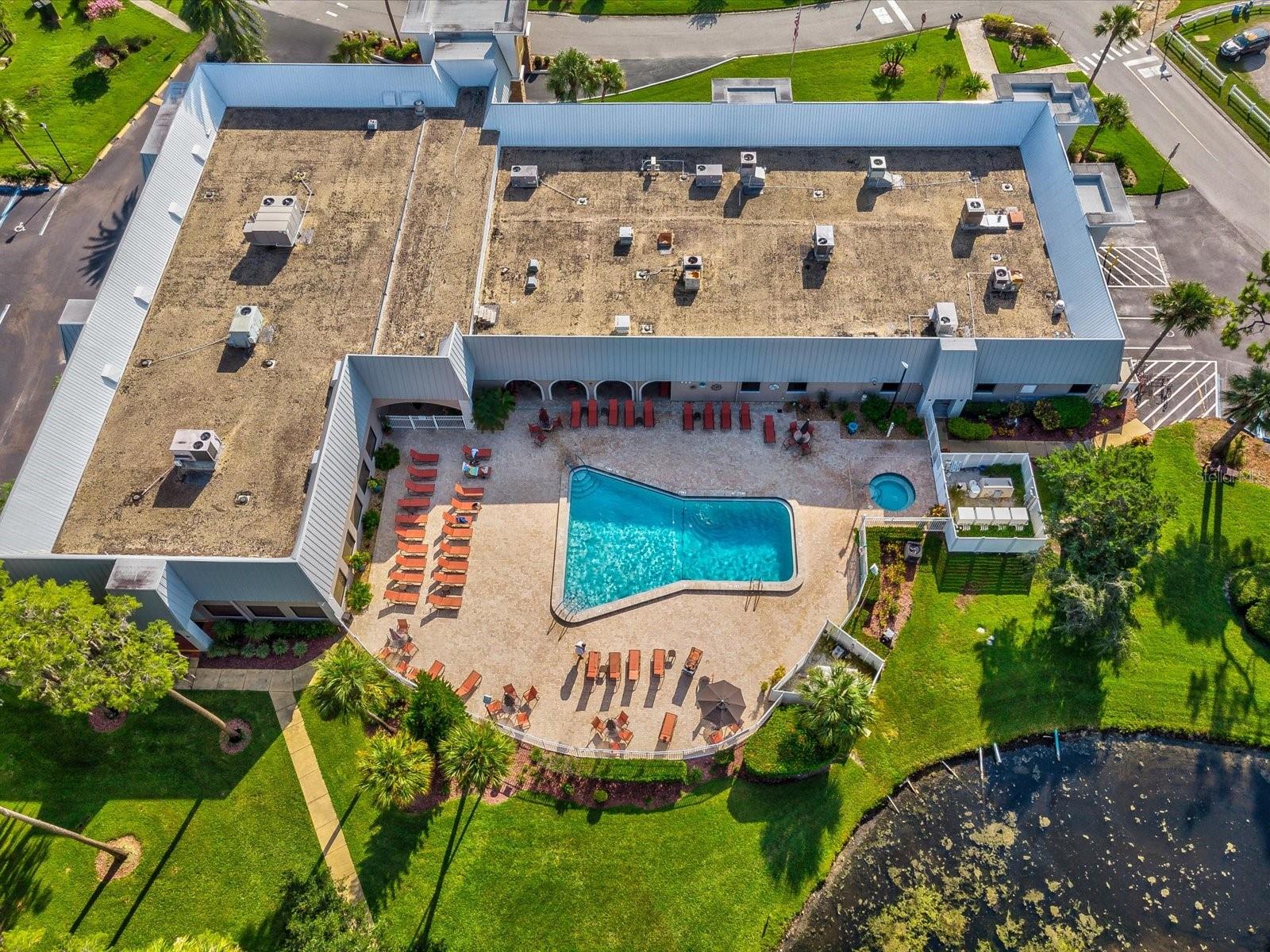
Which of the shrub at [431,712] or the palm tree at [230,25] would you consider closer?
the shrub at [431,712]

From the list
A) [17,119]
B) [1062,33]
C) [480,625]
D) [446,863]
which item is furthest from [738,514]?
[17,119]

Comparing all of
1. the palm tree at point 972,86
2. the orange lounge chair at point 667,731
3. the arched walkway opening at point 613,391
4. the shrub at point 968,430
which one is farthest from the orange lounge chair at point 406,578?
the palm tree at point 972,86

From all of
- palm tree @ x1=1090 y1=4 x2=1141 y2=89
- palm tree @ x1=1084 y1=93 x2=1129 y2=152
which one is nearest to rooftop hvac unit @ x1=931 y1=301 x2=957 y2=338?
palm tree @ x1=1084 y1=93 x2=1129 y2=152

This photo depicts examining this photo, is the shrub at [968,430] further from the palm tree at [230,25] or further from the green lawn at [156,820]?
the palm tree at [230,25]

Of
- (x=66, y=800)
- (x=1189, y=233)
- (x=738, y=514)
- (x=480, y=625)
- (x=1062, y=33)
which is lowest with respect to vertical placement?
(x=66, y=800)

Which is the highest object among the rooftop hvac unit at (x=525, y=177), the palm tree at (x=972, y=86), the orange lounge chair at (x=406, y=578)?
the palm tree at (x=972, y=86)

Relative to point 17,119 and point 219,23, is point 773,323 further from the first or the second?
point 17,119

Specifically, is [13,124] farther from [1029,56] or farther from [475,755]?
[1029,56]
